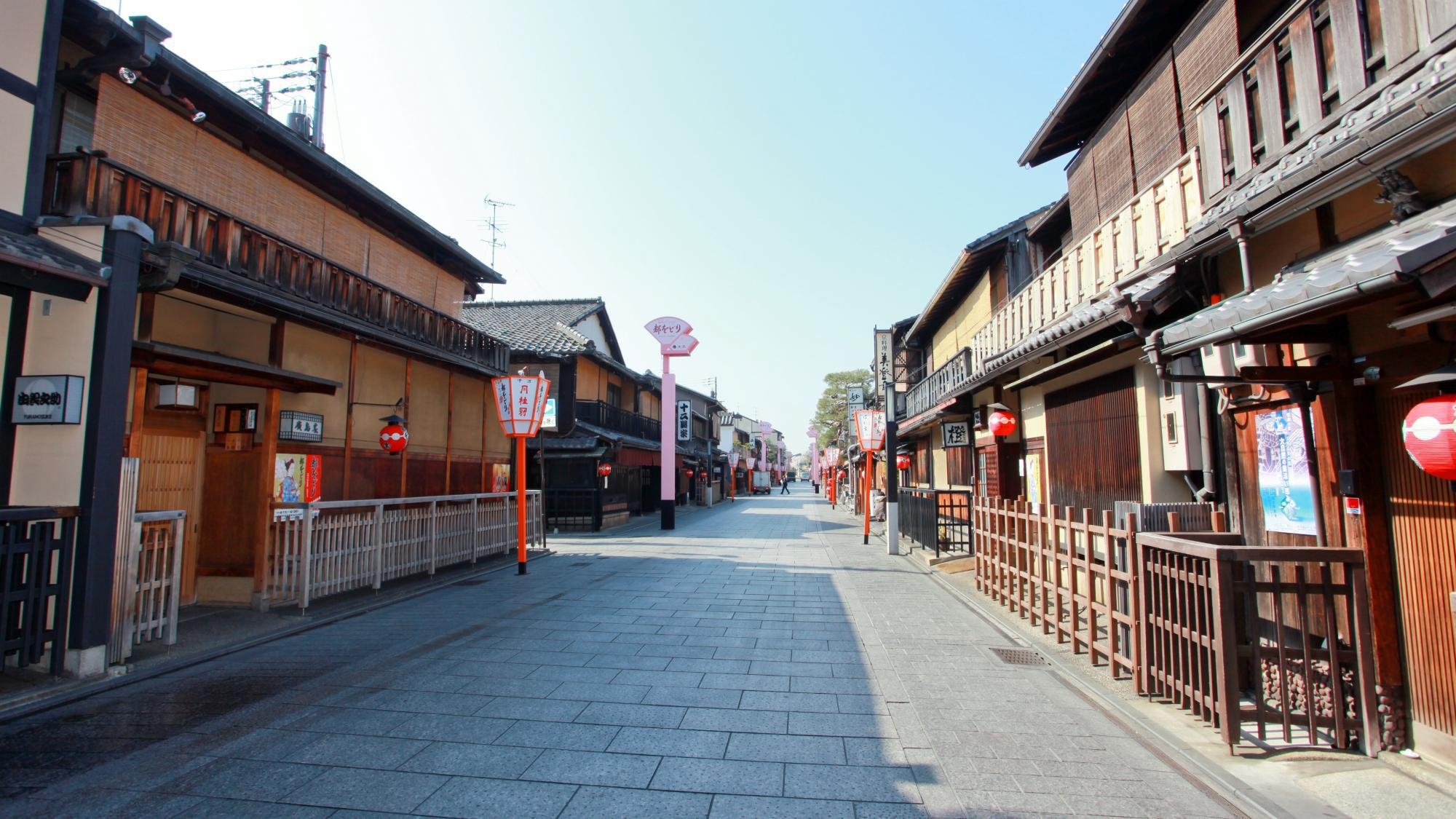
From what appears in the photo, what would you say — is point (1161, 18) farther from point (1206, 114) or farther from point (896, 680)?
point (896, 680)

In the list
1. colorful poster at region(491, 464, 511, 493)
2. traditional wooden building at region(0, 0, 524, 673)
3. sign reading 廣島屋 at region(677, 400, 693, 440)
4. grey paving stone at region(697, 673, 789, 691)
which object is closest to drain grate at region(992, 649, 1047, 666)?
grey paving stone at region(697, 673, 789, 691)

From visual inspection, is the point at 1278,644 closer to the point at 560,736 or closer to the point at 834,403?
the point at 560,736

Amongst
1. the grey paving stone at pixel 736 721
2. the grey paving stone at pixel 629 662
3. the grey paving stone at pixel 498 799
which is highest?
the grey paving stone at pixel 498 799

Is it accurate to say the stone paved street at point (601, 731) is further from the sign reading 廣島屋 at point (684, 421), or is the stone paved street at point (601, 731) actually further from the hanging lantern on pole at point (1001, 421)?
the sign reading 廣島屋 at point (684, 421)

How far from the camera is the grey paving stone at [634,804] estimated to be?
3607 millimetres

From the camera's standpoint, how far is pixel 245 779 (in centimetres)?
405

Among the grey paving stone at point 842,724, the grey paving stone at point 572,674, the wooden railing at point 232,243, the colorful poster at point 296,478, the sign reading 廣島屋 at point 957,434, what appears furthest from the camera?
the sign reading 廣島屋 at point 957,434

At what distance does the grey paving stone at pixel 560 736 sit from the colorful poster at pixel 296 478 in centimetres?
673

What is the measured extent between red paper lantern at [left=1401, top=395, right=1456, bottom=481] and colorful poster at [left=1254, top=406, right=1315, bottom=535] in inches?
62.9

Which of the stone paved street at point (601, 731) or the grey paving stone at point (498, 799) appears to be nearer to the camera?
the grey paving stone at point (498, 799)

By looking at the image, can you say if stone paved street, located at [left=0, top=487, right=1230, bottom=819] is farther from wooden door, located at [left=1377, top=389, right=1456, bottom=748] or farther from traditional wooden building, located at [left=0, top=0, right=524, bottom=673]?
traditional wooden building, located at [left=0, top=0, right=524, bottom=673]

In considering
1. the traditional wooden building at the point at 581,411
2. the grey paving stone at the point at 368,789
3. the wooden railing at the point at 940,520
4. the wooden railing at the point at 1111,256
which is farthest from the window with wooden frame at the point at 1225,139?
the traditional wooden building at the point at 581,411

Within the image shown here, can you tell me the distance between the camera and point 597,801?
3.75 meters

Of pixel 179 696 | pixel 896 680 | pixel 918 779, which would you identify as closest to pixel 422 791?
pixel 918 779
